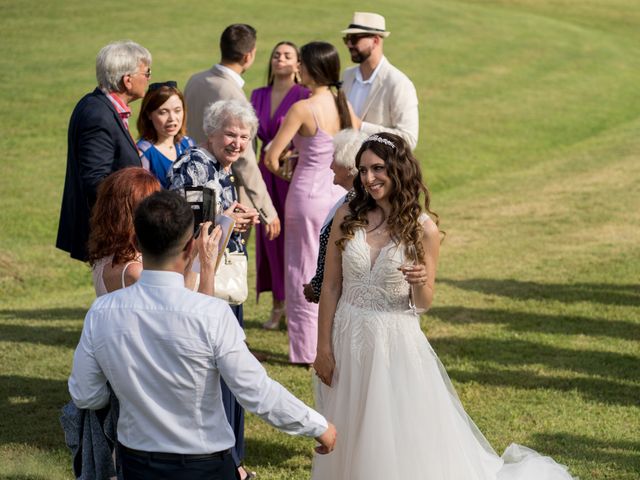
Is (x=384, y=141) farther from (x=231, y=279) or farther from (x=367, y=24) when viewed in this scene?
(x=367, y=24)

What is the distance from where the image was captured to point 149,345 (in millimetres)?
3734

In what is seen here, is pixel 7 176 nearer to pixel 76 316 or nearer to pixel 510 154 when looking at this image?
pixel 76 316

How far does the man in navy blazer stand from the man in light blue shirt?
256 centimetres

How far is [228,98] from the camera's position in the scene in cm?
836

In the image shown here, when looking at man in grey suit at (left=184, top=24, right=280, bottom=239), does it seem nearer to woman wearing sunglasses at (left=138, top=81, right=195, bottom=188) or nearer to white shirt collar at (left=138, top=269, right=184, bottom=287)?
woman wearing sunglasses at (left=138, top=81, right=195, bottom=188)

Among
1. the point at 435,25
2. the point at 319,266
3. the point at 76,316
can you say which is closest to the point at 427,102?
the point at 435,25

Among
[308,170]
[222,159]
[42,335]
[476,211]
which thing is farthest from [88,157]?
[476,211]

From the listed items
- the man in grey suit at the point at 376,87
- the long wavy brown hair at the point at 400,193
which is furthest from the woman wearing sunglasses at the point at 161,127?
the man in grey suit at the point at 376,87

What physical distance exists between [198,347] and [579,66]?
1361 inches

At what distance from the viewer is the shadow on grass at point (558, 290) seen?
35.7 ft

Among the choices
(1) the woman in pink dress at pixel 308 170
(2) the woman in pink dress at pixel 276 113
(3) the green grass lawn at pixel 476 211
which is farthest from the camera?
(2) the woman in pink dress at pixel 276 113

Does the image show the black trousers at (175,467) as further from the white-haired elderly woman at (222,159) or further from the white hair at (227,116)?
the white hair at (227,116)

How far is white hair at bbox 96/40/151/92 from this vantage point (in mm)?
6379

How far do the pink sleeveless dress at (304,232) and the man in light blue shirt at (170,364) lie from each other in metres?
4.31
